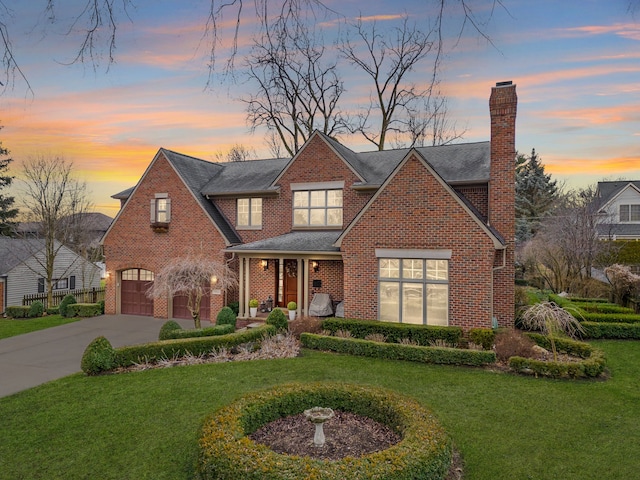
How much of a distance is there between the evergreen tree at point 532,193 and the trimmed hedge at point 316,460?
118 feet

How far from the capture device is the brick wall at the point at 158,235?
64.0 feet

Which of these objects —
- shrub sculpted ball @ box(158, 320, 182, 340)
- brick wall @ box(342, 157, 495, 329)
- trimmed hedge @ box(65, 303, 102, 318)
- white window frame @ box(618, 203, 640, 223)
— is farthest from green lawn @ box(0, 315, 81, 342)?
white window frame @ box(618, 203, 640, 223)

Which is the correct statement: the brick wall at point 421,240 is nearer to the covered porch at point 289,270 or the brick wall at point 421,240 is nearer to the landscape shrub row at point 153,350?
the covered porch at point 289,270

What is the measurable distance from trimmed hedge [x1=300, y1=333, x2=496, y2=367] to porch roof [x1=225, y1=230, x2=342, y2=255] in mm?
3906

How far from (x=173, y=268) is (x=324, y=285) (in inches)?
257

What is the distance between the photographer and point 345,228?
15953mm

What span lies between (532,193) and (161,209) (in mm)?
39754

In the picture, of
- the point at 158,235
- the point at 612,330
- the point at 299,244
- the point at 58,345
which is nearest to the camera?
the point at 612,330

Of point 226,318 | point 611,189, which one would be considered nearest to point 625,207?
point 611,189

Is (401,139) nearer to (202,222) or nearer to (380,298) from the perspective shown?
(202,222)

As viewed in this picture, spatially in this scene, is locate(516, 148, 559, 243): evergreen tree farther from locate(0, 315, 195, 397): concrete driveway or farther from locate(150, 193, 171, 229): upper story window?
locate(0, 315, 195, 397): concrete driveway

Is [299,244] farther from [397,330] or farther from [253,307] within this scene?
[397,330]

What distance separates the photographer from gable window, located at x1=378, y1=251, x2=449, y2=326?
1363 cm

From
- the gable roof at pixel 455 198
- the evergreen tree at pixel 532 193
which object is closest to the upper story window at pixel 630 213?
the evergreen tree at pixel 532 193
